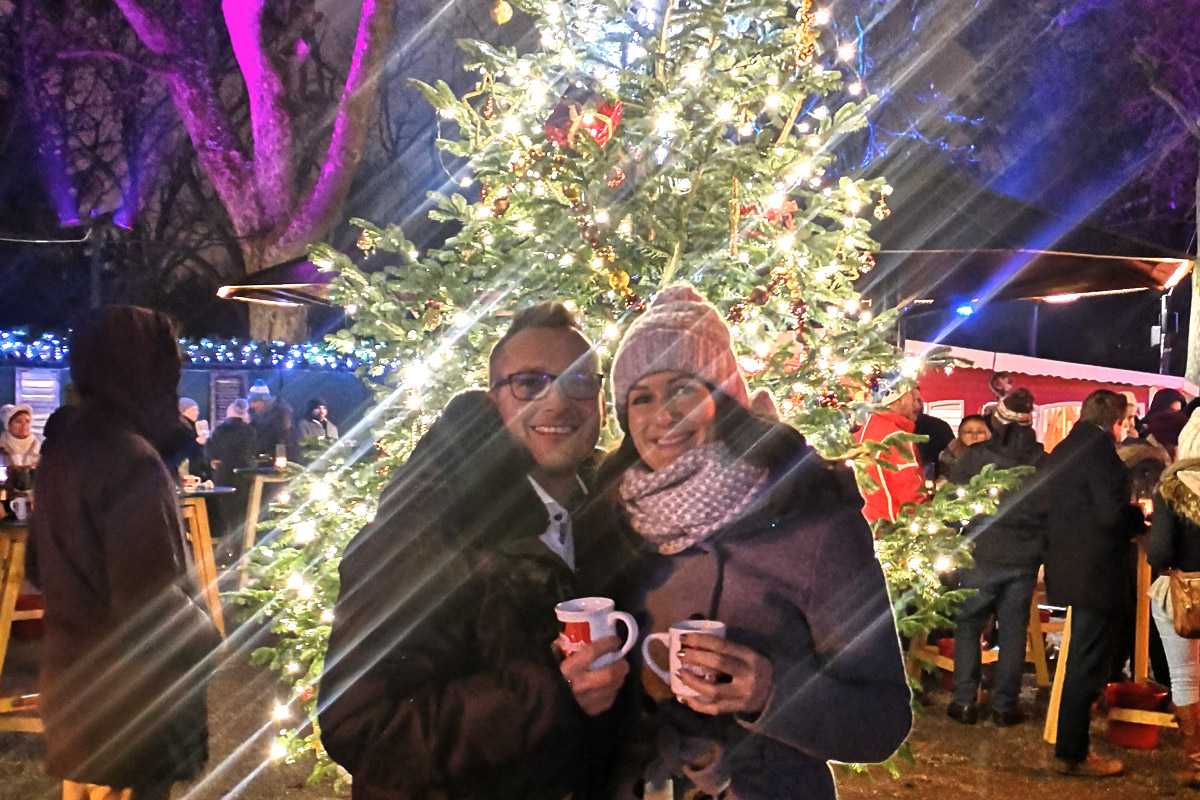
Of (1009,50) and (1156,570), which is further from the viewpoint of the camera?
(1009,50)

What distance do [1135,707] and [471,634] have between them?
585cm

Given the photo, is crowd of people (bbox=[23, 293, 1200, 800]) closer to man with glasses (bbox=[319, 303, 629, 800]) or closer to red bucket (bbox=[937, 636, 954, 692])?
man with glasses (bbox=[319, 303, 629, 800])

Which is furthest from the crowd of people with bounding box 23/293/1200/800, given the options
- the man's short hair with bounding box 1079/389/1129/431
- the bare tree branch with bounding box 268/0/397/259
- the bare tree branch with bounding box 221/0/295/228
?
the bare tree branch with bounding box 221/0/295/228

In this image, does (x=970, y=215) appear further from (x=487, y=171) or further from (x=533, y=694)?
(x=533, y=694)

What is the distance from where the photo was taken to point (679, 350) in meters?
1.86

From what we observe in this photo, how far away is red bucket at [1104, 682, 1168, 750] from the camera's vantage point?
5.92 metres

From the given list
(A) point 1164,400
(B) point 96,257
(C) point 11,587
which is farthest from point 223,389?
(A) point 1164,400

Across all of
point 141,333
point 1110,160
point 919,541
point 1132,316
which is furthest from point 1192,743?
point 1132,316

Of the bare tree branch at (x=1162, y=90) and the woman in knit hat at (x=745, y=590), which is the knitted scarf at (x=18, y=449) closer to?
the woman in knit hat at (x=745, y=590)

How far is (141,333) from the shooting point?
294 centimetres

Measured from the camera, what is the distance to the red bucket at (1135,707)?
592cm

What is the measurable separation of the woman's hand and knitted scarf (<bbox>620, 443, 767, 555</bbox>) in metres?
0.23

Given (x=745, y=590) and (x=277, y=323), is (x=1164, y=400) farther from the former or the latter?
(x=277, y=323)

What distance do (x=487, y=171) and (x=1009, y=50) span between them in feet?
56.7
